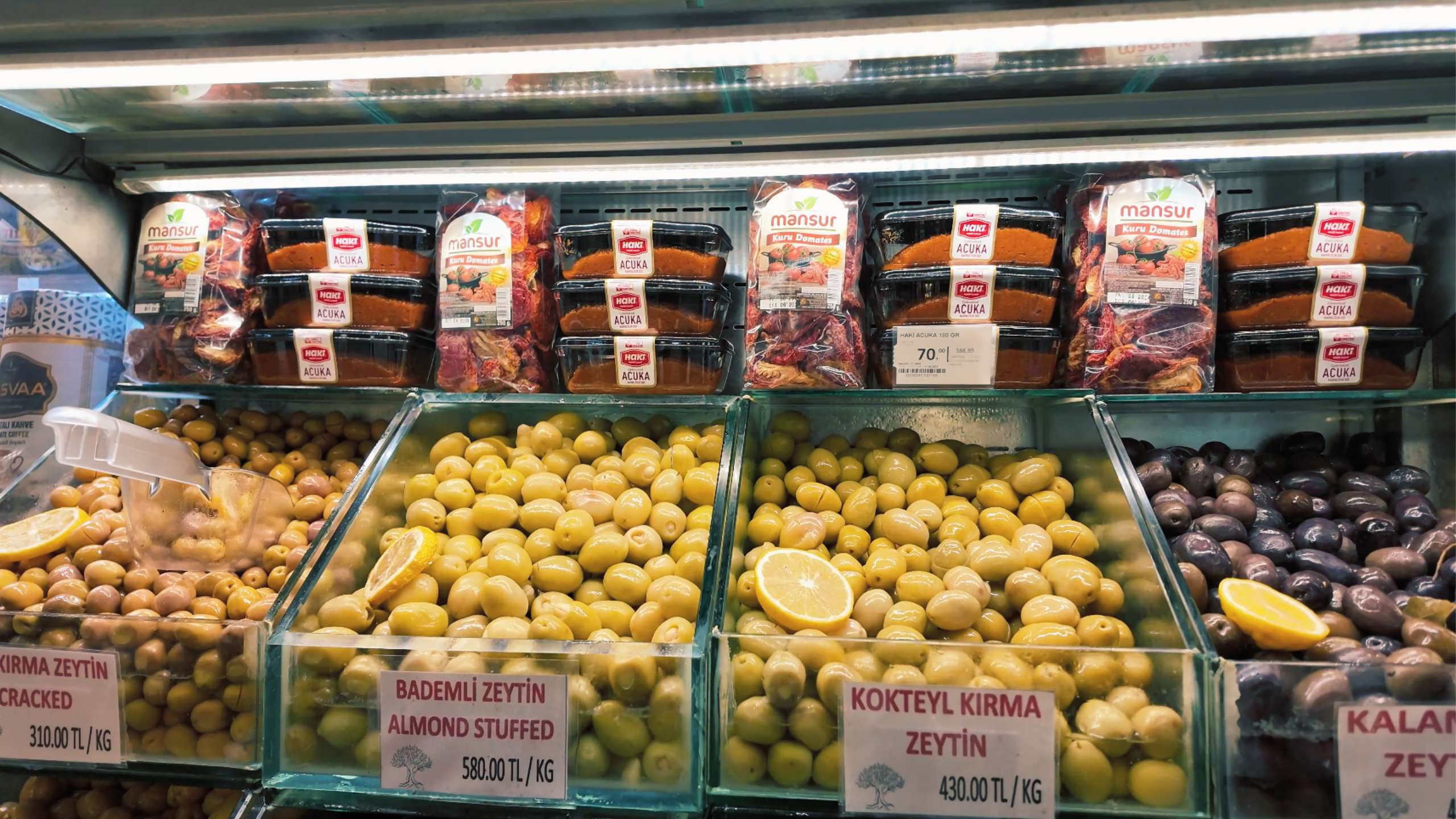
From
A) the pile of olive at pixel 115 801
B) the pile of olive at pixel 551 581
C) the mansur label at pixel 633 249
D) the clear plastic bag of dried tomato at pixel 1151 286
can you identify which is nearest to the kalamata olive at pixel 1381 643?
the clear plastic bag of dried tomato at pixel 1151 286

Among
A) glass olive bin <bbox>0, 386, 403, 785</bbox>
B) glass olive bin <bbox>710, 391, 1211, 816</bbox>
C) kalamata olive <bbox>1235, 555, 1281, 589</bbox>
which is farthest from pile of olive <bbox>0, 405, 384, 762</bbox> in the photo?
kalamata olive <bbox>1235, 555, 1281, 589</bbox>

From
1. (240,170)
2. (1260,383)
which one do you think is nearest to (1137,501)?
(1260,383)

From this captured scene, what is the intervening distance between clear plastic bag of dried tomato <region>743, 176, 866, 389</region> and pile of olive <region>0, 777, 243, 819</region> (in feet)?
4.35

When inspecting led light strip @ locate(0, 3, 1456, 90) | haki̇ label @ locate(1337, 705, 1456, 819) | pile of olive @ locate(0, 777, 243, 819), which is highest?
led light strip @ locate(0, 3, 1456, 90)

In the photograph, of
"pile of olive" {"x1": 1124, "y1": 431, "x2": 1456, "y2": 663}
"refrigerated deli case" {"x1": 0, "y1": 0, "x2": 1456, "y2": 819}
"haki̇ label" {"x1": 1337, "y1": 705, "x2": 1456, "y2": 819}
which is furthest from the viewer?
"pile of olive" {"x1": 1124, "y1": 431, "x2": 1456, "y2": 663}

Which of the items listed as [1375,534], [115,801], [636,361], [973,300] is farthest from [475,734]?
[1375,534]

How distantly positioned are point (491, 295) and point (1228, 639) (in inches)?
62.3

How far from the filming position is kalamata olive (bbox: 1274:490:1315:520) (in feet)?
5.33

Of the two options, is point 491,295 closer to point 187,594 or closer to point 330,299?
point 330,299

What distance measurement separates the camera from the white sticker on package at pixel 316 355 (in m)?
1.92

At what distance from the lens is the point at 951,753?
1097mm

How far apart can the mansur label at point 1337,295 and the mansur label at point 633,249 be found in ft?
4.55

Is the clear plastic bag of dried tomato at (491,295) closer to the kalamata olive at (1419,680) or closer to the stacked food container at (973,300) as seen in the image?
the stacked food container at (973,300)

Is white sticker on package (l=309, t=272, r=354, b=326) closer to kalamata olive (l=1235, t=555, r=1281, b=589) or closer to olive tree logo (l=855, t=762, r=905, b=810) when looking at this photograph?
olive tree logo (l=855, t=762, r=905, b=810)
